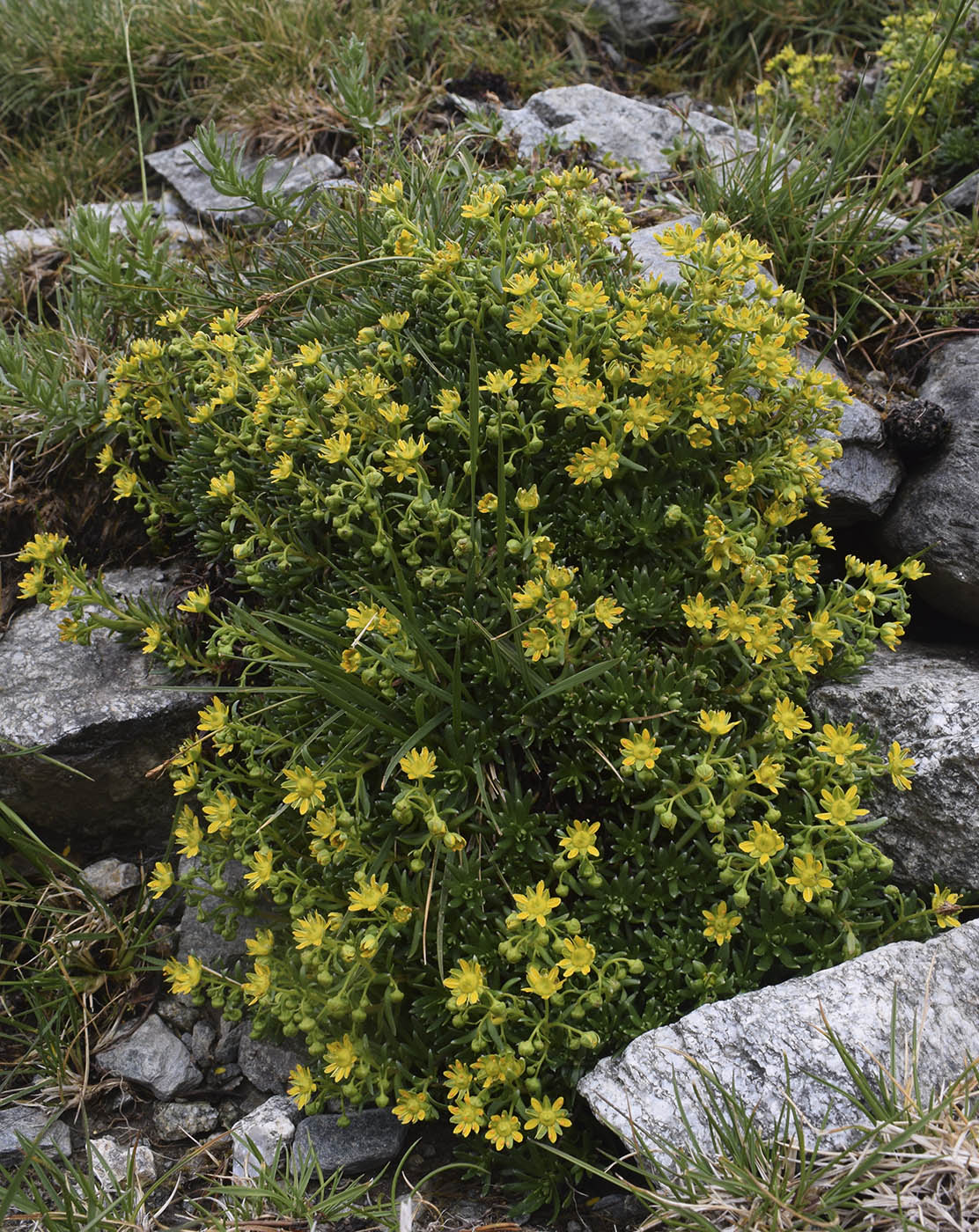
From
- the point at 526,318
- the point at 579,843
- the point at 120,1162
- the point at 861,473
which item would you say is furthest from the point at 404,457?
the point at 120,1162

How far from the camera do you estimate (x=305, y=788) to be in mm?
2496

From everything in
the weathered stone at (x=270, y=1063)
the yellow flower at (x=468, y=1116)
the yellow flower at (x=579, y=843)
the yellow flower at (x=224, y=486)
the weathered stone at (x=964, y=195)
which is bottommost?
the weathered stone at (x=270, y=1063)

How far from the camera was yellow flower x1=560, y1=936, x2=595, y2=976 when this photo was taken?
93.0 inches

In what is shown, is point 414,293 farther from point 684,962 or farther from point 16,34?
point 16,34

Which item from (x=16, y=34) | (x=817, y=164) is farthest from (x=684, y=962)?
(x=16, y=34)

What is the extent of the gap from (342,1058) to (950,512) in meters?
2.35

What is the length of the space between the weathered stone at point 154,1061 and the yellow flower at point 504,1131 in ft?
3.35

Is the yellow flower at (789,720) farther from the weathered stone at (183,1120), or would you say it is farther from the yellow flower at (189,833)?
the weathered stone at (183,1120)

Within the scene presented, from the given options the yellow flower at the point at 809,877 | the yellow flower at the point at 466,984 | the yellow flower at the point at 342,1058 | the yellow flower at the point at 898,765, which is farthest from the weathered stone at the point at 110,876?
the yellow flower at the point at 898,765

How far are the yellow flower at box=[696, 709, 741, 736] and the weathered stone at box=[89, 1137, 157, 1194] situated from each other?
5.86 feet

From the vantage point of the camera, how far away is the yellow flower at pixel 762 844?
2.37m

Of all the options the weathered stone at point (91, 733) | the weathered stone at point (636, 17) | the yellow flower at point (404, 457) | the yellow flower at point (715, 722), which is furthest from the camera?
the weathered stone at point (636, 17)

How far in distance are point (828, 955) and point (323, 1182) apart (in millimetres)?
1312

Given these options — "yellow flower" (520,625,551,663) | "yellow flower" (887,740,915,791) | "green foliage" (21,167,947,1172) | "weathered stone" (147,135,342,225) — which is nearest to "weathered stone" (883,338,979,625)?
"green foliage" (21,167,947,1172)
